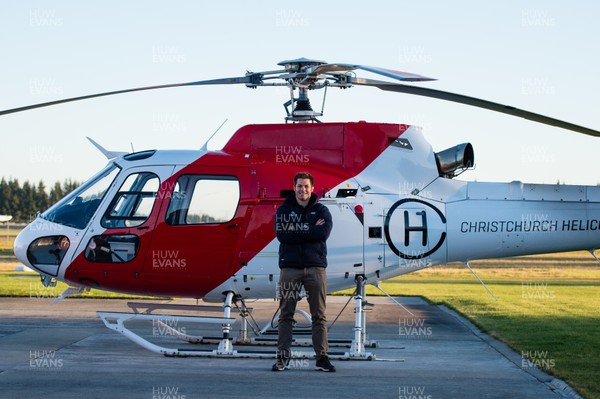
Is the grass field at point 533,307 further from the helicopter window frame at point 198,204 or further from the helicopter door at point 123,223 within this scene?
the helicopter door at point 123,223

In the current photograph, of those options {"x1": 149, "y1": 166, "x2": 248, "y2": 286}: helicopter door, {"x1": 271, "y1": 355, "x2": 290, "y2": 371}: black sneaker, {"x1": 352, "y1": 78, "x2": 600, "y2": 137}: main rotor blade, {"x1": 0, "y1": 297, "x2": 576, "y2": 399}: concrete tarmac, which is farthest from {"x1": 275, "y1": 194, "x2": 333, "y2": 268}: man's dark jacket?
{"x1": 352, "y1": 78, "x2": 600, "y2": 137}: main rotor blade

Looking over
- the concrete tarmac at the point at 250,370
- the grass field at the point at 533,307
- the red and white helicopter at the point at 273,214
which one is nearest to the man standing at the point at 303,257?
the concrete tarmac at the point at 250,370

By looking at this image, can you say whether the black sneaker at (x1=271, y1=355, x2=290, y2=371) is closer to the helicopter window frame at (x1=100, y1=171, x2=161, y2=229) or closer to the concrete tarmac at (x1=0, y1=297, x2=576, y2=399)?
the concrete tarmac at (x1=0, y1=297, x2=576, y2=399)

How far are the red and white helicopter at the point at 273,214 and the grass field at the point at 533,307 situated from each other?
1622 mm

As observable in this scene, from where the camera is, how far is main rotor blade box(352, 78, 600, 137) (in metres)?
10.8

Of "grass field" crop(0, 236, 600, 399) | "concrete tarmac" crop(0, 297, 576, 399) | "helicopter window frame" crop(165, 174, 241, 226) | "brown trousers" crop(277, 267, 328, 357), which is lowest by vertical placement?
"concrete tarmac" crop(0, 297, 576, 399)

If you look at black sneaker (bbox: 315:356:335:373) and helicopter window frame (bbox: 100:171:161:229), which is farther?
helicopter window frame (bbox: 100:171:161:229)

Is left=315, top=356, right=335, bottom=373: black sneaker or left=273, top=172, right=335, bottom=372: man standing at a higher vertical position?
left=273, top=172, right=335, bottom=372: man standing

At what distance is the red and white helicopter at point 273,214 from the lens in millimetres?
11727

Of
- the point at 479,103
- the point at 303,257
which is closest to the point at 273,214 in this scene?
the point at 303,257

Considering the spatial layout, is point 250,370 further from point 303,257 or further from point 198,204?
point 198,204

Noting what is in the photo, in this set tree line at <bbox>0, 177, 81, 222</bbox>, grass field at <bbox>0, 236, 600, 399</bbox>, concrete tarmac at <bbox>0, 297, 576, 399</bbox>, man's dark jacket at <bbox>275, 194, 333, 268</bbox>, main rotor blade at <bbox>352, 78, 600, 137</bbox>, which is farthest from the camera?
tree line at <bbox>0, 177, 81, 222</bbox>

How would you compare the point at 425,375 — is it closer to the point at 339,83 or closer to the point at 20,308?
the point at 339,83

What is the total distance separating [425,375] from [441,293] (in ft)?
48.3
